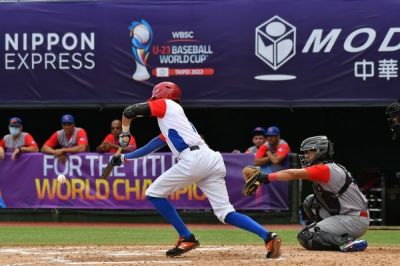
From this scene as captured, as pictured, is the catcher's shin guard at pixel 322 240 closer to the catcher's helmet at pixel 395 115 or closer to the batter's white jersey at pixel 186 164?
the batter's white jersey at pixel 186 164

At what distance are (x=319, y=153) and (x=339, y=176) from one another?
307 mm

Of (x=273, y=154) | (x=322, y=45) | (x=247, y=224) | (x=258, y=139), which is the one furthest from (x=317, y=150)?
(x=322, y=45)

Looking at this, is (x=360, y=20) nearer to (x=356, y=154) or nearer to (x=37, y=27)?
(x=356, y=154)

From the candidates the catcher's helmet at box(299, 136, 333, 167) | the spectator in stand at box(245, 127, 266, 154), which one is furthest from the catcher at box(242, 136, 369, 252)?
the spectator in stand at box(245, 127, 266, 154)

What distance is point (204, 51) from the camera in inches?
605

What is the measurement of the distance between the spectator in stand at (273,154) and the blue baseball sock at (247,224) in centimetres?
546

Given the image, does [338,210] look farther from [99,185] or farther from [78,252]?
[99,185]

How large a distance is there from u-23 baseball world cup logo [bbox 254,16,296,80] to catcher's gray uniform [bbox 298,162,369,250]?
6367mm

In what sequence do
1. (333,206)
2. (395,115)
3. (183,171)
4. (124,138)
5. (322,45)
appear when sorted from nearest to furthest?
(183,171) → (124,138) → (395,115) → (333,206) → (322,45)

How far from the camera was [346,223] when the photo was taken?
8.84 metres

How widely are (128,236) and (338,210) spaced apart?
3.54 meters

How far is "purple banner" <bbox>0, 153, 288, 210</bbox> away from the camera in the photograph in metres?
14.0

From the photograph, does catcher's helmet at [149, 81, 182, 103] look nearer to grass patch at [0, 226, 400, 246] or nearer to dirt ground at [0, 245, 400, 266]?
dirt ground at [0, 245, 400, 266]

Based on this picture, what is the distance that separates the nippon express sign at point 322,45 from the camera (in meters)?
14.8
